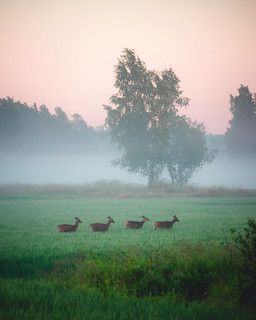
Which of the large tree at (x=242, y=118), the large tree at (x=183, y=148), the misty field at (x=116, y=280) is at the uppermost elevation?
the large tree at (x=242, y=118)

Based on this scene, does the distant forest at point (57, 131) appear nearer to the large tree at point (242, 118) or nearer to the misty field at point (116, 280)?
the large tree at point (242, 118)

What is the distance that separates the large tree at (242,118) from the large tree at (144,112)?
27205 mm

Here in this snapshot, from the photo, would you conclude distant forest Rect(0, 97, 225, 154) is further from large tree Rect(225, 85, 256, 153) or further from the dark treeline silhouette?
large tree Rect(225, 85, 256, 153)

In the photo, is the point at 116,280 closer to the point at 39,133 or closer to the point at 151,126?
the point at 151,126

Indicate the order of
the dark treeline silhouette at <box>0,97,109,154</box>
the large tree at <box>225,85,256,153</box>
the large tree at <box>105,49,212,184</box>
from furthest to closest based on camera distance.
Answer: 1. the dark treeline silhouette at <box>0,97,109,154</box>
2. the large tree at <box>225,85,256,153</box>
3. the large tree at <box>105,49,212,184</box>

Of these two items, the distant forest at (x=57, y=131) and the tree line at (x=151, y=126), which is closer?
the tree line at (x=151, y=126)

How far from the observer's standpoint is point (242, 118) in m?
82.4

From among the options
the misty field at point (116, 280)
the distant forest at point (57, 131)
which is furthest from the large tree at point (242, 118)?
the misty field at point (116, 280)

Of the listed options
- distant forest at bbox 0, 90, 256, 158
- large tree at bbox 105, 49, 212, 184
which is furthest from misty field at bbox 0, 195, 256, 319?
distant forest at bbox 0, 90, 256, 158

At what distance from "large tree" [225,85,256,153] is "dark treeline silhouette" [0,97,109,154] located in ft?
82.0

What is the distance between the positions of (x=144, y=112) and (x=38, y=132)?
47.5 metres

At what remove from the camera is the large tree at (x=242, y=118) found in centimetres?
8181

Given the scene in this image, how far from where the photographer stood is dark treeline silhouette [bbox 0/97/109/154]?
91.8 meters

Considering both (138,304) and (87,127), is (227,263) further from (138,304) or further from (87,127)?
(87,127)
